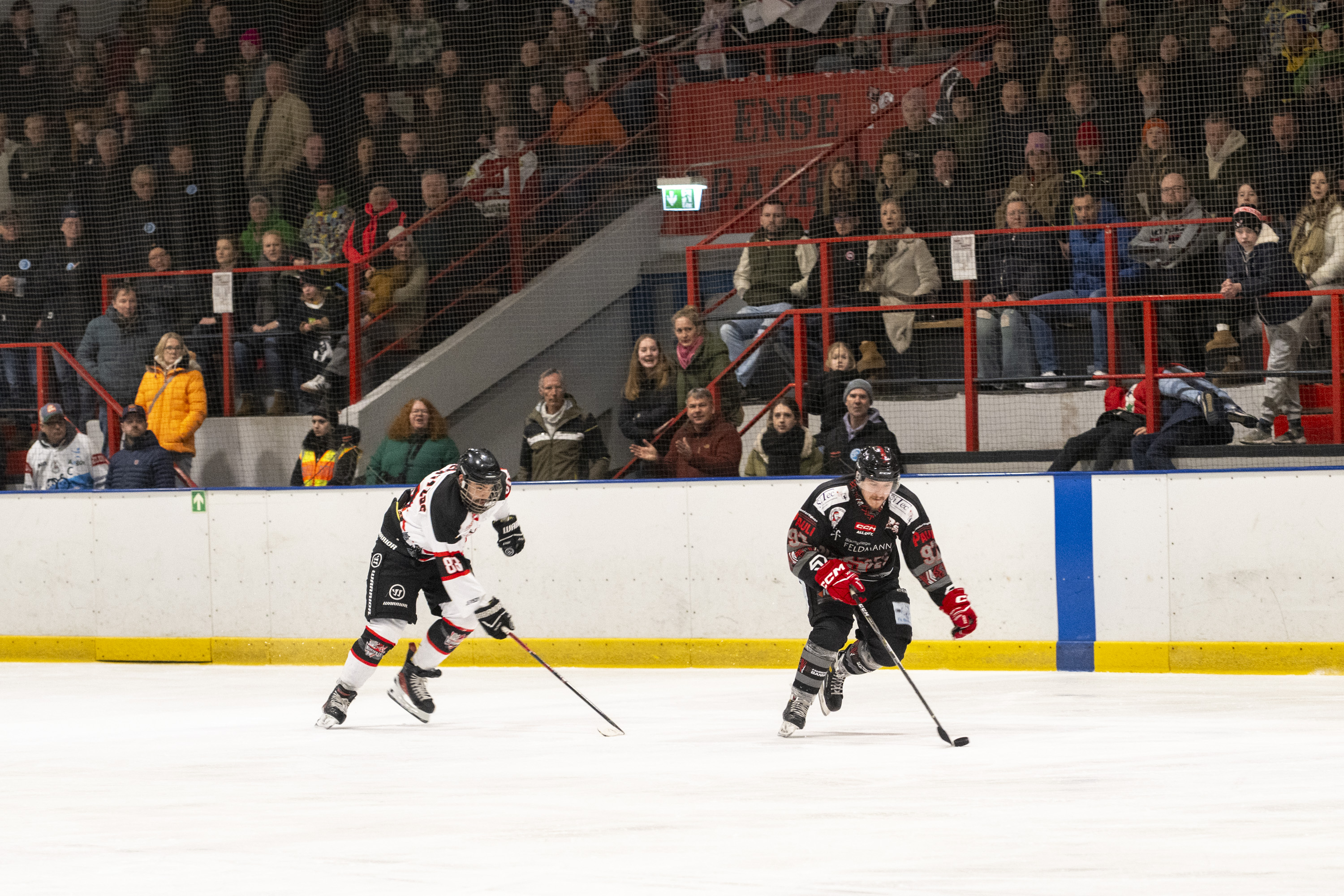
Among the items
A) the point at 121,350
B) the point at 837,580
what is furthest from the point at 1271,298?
the point at 121,350

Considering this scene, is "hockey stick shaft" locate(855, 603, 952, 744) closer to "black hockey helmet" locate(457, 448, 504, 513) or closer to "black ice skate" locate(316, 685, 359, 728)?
"black hockey helmet" locate(457, 448, 504, 513)

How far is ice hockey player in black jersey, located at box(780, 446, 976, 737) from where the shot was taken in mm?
6910

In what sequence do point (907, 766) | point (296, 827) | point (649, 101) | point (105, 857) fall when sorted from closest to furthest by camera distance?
point (105, 857)
point (296, 827)
point (907, 766)
point (649, 101)

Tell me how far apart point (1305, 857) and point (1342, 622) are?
4214 mm

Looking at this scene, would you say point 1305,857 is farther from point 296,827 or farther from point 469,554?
point 469,554

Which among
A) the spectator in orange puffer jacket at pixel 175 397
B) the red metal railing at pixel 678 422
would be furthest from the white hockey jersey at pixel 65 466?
the red metal railing at pixel 678 422

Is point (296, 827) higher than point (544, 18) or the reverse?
the reverse

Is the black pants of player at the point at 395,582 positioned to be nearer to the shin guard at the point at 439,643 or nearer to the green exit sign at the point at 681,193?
the shin guard at the point at 439,643

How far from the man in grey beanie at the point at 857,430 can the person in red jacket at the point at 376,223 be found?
4410 mm

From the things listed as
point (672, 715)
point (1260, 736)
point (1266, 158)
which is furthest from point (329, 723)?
point (1266, 158)

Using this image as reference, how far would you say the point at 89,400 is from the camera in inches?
463

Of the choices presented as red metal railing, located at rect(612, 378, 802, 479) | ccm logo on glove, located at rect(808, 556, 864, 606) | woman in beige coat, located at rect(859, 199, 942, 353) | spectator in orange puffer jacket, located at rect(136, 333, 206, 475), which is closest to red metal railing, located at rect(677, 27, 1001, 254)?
woman in beige coat, located at rect(859, 199, 942, 353)

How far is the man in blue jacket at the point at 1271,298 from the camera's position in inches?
370

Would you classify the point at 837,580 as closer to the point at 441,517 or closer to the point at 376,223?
the point at 441,517
